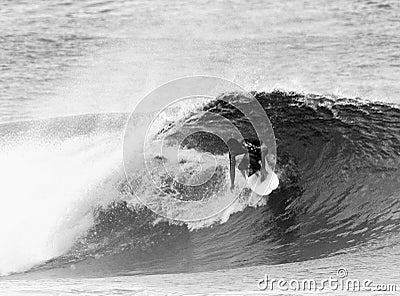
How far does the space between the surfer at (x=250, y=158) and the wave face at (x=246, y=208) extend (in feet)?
0.68

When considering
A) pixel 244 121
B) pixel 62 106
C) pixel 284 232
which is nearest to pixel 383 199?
pixel 284 232

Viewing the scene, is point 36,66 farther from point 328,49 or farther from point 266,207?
point 266,207

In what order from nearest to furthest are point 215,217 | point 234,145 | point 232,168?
point 215,217
point 232,168
point 234,145

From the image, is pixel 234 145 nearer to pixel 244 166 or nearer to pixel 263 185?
pixel 244 166

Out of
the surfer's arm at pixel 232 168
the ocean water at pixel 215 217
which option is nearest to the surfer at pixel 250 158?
the surfer's arm at pixel 232 168

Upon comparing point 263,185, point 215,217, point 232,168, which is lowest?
point 215,217

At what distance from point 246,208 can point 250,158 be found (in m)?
0.61

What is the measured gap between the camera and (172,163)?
9.52 meters

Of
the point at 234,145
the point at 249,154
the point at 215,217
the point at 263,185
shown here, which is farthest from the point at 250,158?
the point at 215,217

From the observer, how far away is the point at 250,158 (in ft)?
30.3

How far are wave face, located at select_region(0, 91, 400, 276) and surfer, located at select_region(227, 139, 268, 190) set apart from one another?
0.21m

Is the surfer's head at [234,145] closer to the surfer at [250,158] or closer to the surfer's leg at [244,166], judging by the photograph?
the surfer at [250,158]

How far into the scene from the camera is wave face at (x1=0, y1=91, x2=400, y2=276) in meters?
8.56

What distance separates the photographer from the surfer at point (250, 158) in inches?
362
